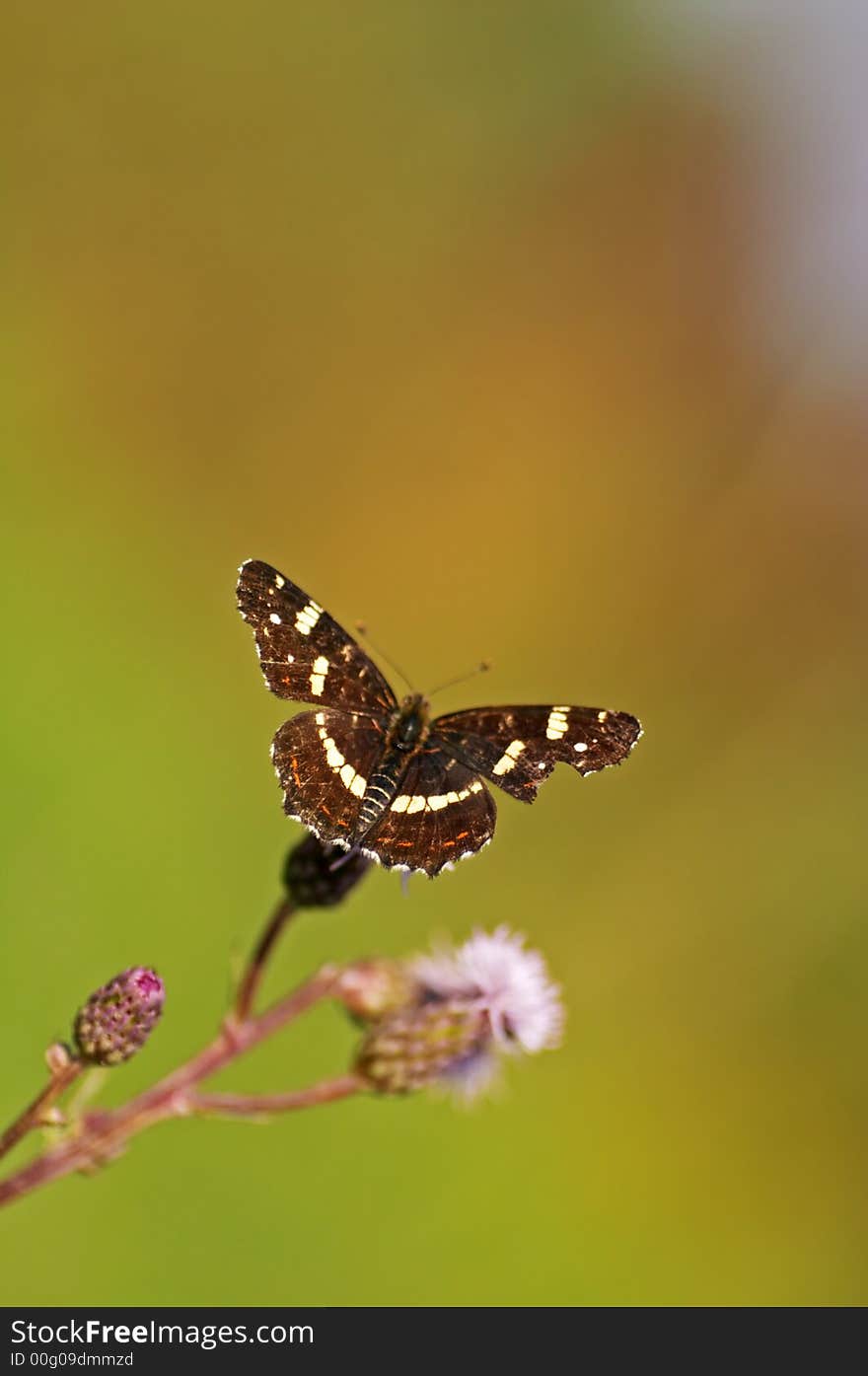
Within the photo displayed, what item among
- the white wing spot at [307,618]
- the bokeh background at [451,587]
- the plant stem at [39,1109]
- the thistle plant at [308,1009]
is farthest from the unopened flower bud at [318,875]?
the bokeh background at [451,587]

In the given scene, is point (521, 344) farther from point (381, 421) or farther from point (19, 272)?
point (19, 272)

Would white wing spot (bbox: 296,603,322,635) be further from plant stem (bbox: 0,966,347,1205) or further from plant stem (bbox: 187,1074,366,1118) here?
plant stem (bbox: 187,1074,366,1118)

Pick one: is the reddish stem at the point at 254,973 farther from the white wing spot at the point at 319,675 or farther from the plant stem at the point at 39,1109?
the white wing spot at the point at 319,675

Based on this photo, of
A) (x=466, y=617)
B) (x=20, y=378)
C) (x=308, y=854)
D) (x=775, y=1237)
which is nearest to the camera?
(x=308, y=854)

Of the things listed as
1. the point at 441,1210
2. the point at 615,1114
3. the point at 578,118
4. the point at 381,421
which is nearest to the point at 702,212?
the point at 578,118

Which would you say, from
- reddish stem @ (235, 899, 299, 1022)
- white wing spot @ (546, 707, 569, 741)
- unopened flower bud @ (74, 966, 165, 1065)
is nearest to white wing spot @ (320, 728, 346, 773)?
reddish stem @ (235, 899, 299, 1022)

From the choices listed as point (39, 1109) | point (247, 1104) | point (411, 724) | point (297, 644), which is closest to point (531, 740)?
point (411, 724)

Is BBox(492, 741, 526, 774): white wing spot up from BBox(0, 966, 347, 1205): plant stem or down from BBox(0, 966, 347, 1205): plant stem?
up
